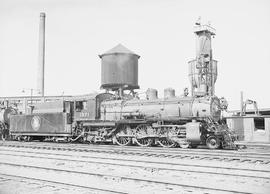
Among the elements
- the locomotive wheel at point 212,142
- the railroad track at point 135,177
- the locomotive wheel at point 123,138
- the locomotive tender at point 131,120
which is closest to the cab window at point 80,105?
the locomotive tender at point 131,120

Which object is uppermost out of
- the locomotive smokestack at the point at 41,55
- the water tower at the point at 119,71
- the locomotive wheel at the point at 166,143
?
the locomotive smokestack at the point at 41,55

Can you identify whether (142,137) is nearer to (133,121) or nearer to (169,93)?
(133,121)

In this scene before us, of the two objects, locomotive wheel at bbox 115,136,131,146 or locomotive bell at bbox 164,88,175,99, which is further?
locomotive bell at bbox 164,88,175,99

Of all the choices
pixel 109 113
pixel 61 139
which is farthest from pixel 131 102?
pixel 61 139

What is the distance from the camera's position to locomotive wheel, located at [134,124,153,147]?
1613 cm

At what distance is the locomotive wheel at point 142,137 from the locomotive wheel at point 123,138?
0.58 meters

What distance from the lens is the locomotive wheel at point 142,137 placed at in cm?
1613

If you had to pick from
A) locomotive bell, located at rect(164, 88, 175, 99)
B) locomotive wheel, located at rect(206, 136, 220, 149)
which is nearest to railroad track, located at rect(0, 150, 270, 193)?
locomotive wheel, located at rect(206, 136, 220, 149)

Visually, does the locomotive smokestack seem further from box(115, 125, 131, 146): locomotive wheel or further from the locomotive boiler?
box(115, 125, 131, 146): locomotive wheel

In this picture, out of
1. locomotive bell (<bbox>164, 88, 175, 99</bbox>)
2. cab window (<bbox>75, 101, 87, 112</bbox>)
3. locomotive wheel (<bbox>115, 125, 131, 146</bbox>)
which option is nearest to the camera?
locomotive wheel (<bbox>115, 125, 131, 146</bbox>)

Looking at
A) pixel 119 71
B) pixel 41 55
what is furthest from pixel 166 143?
pixel 41 55

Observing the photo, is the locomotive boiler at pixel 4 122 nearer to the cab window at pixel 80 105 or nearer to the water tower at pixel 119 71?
the water tower at pixel 119 71

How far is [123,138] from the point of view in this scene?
674 inches

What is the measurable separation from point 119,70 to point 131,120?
9.10m
